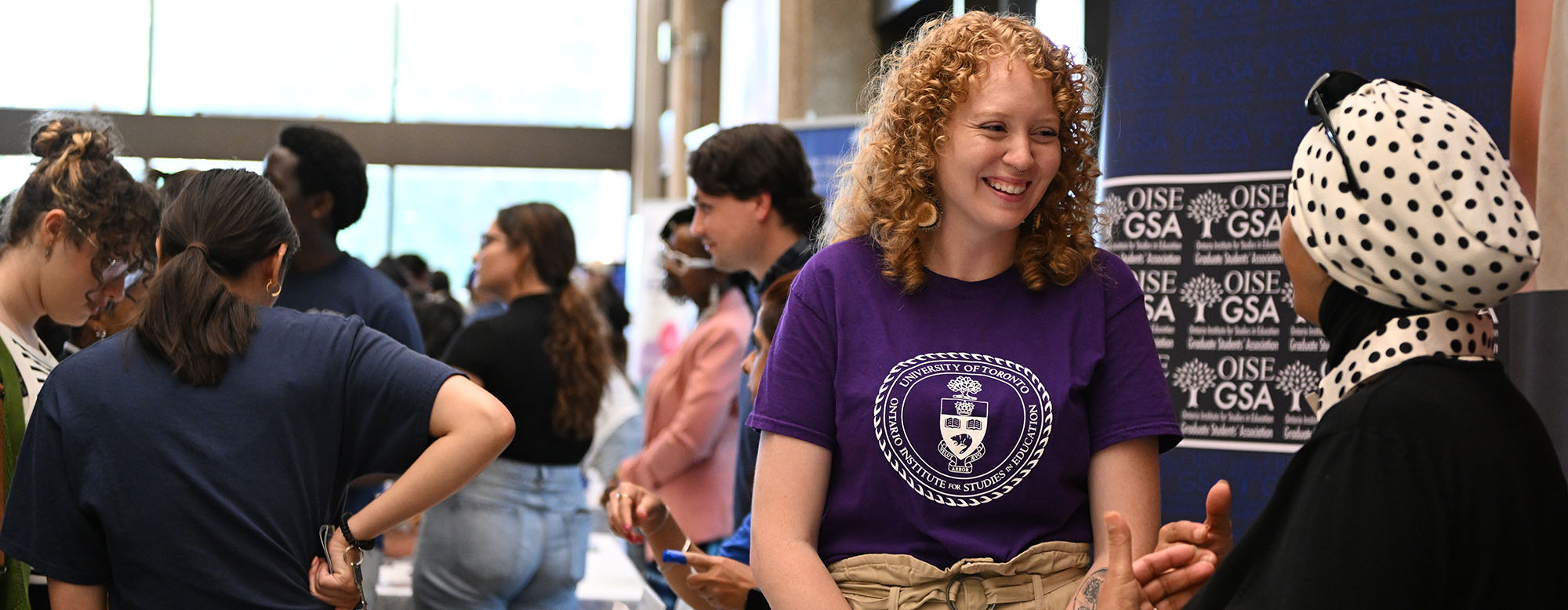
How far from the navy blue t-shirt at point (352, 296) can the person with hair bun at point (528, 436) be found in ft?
1.55

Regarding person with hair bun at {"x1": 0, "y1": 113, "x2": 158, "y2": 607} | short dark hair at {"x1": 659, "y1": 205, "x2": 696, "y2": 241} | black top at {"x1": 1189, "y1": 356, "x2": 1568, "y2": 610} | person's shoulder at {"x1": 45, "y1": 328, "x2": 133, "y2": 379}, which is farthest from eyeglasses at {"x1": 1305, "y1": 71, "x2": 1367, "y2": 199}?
short dark hair at {"x1": 659, "y1": 205, "x2": 696, "y2": 241}

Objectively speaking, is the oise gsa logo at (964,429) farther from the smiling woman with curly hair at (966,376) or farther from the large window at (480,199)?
the large window at (480,199)

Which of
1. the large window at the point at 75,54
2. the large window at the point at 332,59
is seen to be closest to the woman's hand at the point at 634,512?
the large window at the point at 332,59

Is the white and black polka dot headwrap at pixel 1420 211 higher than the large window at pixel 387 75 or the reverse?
the reverse

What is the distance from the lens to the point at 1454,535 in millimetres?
1233

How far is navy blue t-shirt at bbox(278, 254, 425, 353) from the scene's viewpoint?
2891 millimetres

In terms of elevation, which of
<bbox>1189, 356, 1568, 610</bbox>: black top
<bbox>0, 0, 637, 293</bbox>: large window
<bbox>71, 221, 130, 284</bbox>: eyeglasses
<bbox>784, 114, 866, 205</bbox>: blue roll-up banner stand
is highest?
<bbox>0, 0, 637, 293</bbox>: large window

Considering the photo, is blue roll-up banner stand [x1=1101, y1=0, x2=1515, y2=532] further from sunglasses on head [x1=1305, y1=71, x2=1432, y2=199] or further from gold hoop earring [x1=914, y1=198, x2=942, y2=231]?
sunglasses on head [x1=1305, y1=71, x2=1432, y2=199]

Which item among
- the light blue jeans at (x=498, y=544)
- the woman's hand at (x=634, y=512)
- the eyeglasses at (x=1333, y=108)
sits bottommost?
the light blue jeans at (x=498, y=544)

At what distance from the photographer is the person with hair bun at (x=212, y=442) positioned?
1834 mm

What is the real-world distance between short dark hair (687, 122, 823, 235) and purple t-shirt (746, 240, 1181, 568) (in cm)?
116

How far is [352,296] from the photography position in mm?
2896

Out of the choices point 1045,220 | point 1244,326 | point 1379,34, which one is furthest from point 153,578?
point 1379,34

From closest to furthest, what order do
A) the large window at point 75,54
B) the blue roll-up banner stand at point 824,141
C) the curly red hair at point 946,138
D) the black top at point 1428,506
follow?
the black top at point 1428,506 → the curly red hair at point 946,138 → the blue roll-up banner stand at point 824,141 → the large window at point 75,54
